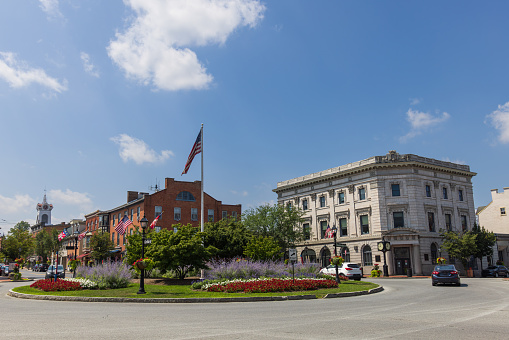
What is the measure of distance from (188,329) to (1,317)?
6.49 m

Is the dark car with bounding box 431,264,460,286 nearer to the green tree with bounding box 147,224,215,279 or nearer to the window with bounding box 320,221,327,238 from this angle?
the green tree with bounding box 147,224,215,279

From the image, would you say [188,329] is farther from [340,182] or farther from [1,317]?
[340,182]

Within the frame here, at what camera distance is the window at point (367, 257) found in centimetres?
5285

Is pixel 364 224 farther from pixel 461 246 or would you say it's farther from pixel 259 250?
pixel 259 250

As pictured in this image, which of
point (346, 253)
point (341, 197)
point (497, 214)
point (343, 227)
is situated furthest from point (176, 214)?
point (497, 214)

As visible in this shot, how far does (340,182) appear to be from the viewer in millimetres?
58312

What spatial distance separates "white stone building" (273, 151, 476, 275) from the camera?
51.5 meters

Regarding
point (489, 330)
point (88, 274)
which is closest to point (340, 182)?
point (88, 274)

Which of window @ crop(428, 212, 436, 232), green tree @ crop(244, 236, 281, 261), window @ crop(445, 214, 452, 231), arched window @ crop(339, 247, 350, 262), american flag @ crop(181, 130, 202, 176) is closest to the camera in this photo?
american flag @ crop(181, 130, 202, 176)

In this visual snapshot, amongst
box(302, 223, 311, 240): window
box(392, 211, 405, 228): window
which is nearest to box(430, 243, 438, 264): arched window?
box(392, 211, 405, 228): window

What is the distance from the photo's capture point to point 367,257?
53.3 meters

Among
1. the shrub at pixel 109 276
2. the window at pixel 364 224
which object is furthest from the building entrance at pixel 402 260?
the shrub at pixel 109 276

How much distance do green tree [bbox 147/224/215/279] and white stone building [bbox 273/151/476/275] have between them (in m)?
28.1

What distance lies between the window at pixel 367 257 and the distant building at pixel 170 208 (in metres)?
20.8
